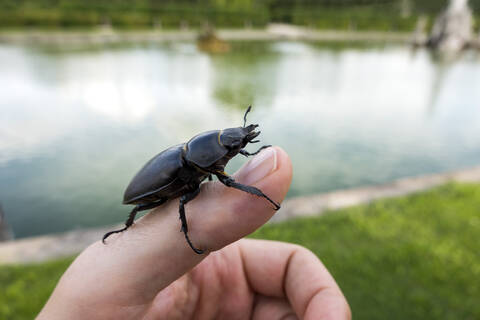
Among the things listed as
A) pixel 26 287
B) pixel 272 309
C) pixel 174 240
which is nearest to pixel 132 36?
pixel 26 287

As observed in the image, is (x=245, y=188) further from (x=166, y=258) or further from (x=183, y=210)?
(x=166, y=258)

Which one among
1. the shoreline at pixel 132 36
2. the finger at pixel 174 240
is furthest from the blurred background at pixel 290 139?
the finger at pixel 174 240

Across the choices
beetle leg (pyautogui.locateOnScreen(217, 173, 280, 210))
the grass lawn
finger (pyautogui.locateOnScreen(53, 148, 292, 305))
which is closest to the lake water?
the grass lawn

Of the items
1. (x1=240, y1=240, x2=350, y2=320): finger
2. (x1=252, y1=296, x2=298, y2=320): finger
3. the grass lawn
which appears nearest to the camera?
(x1=240, y1=240, x2=350, y2=320): finger

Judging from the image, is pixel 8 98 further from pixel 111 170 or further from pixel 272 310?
pixel 272 310

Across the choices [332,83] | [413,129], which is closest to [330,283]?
[413,129]

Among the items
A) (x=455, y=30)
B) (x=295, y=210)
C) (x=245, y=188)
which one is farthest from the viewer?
(x=455, y=30)

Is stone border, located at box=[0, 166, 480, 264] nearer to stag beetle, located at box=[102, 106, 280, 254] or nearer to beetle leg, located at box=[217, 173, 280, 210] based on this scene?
stag beetle, located at box=[102, 106, 280, 254]
